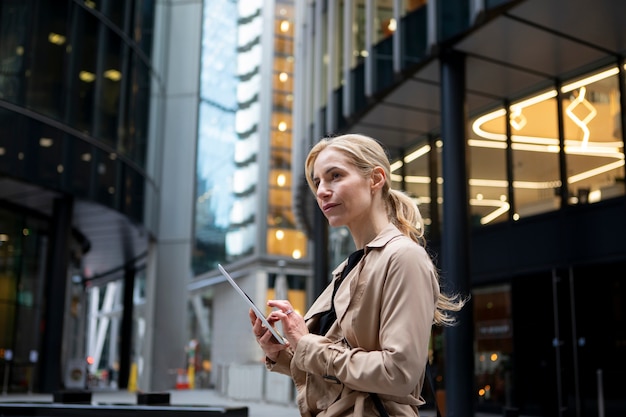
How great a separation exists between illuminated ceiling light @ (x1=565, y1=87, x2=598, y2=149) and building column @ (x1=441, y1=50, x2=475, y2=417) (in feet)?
9.59

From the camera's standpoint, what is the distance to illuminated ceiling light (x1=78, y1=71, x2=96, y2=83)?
2291cm

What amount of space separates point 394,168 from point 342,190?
20994 millimetres

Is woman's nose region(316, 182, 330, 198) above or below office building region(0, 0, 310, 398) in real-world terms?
below

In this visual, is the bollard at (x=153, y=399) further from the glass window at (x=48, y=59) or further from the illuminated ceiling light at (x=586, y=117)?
the glass window at (x=48, y=59)

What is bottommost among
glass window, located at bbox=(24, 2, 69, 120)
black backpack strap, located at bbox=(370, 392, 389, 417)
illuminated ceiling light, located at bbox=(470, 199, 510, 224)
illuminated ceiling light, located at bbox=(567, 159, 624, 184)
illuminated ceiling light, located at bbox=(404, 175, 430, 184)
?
black backpack strap, located at bbox=(370, 392, 389, 417)

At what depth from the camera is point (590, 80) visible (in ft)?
54.1

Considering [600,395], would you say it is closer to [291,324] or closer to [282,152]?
[291,324]

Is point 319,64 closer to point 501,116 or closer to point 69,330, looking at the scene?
point 501,116

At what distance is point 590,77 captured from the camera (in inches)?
650

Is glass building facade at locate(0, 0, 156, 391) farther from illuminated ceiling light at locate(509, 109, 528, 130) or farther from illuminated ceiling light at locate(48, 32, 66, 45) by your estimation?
illuminated ceiling light at locate(509, 109, 528, 130)

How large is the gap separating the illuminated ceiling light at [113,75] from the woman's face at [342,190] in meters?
23.2

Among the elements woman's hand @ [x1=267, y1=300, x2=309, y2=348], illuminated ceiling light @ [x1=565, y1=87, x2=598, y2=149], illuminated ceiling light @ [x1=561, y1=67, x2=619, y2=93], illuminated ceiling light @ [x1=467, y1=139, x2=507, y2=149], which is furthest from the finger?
illuminated ceiling light @ [x1=467, y1=139, x2=507, y2=149]

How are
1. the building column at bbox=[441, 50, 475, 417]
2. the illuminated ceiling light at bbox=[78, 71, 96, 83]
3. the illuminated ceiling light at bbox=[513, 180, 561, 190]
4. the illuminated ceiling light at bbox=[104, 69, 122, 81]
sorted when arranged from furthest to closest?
1. the illuminated ceiling light at bbox=[104, 69, 122, 81]
2. the illuminated ceiling light at bbox=[78, 71, 96, 83]
3. the illuminated ceiling light at bbox=[513, 180, 561, 190]
4. the building column at bbox=[441, 50, 475, 417]

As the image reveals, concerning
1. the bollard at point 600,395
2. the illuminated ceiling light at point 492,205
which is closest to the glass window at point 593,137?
the illuminated ceiling light at point 492,205
